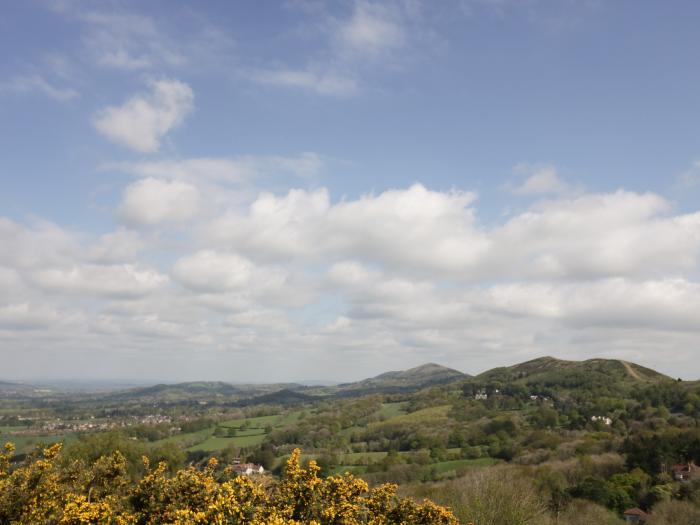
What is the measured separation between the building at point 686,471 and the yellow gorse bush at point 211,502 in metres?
65.8

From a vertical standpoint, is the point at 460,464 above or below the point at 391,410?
below

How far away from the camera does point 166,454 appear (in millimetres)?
81125

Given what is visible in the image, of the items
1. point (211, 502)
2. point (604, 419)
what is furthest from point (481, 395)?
point (211, 502)

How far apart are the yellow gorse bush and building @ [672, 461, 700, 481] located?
216 feet

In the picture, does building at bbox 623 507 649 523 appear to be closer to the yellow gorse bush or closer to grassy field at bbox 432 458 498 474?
grassy field at bbox 432 458 498 474

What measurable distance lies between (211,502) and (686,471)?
78.7 meters

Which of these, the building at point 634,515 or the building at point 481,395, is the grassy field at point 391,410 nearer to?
the building at point 481,395

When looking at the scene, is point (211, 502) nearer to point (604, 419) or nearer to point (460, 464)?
point (460, 464)

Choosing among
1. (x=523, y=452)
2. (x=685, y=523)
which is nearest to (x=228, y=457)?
(x=523, y=452)

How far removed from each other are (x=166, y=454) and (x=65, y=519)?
78.1m

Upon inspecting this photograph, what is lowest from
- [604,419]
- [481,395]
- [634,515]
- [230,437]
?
[230,437]

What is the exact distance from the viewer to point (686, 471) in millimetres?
67812

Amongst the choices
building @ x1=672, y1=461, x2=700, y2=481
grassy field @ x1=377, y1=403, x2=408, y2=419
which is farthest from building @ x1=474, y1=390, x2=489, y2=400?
building @ x1=672, y1=461, x2=700, y2=481

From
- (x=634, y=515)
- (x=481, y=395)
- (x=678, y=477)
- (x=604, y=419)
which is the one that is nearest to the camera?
(x=634, y=515)
